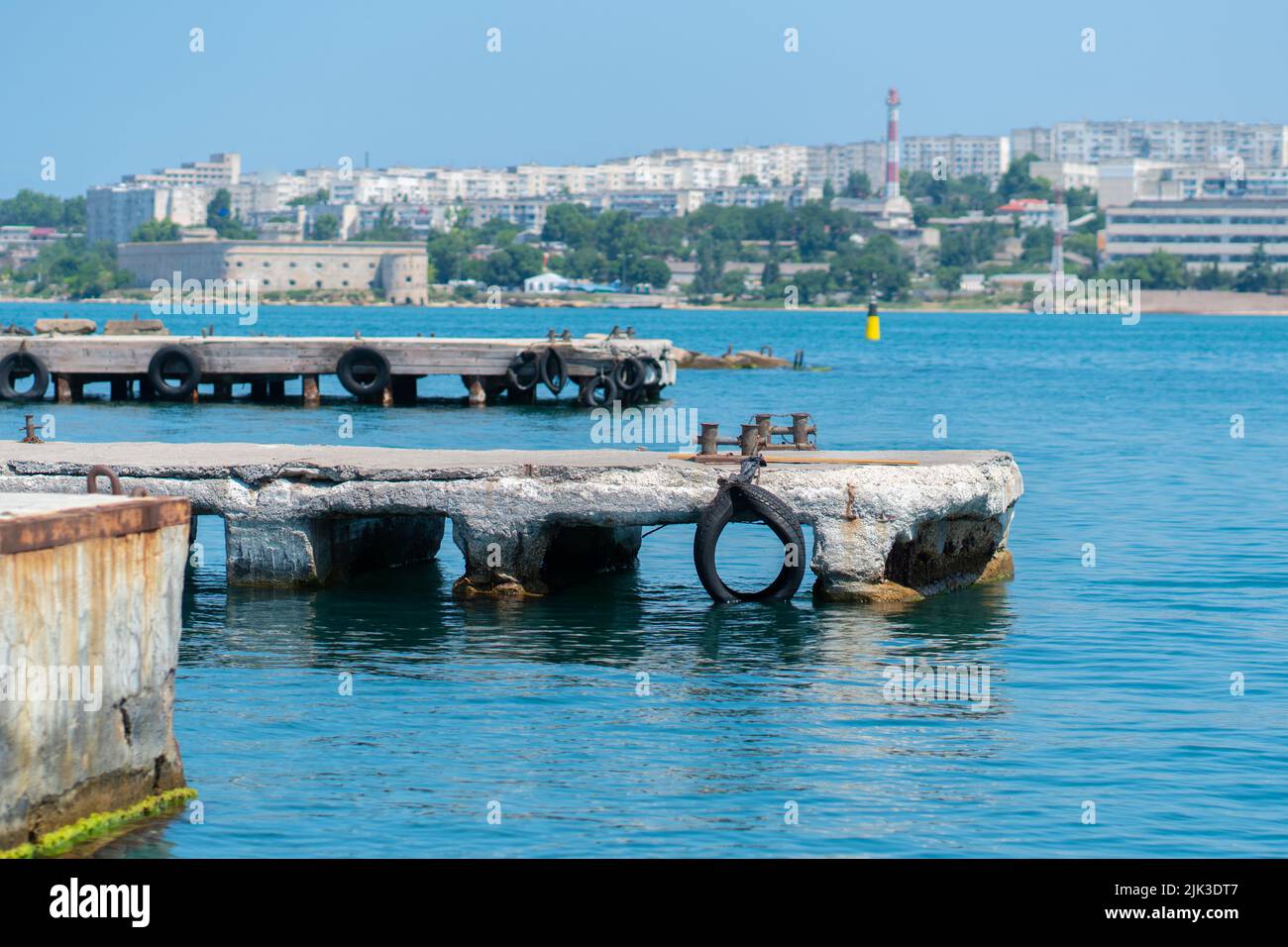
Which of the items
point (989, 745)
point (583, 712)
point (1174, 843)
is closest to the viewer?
point (1174, 843)

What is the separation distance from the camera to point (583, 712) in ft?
50.0

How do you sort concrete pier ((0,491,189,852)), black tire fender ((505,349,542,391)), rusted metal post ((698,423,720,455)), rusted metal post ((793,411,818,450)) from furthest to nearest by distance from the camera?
1. black tire fender ((505,349,542,391))
2. rusted metal post ((793,411,818,450))
3. rusted metal post ((698,423,720,455))
4. concrete pier ((0,491,189,852))

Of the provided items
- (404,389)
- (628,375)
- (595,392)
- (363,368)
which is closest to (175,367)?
(363,368)

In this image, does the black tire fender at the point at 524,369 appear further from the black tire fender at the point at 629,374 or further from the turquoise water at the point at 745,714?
the turquoise water at the point at 745,714

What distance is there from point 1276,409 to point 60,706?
58.5 m

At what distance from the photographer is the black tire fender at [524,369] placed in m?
53.7

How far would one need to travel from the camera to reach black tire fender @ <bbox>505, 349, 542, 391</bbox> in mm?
53719

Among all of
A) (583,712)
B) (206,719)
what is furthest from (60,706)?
(583,712)

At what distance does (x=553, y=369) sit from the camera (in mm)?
53281

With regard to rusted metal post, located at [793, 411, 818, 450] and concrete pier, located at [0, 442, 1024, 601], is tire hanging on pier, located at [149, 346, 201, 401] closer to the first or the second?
concrete pier, located at [0, 442, 1024, 601]

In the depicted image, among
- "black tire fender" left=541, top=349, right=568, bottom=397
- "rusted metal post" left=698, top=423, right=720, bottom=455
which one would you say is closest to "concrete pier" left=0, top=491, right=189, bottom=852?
"rusted metal post" left=698, top=423, right=720, bottom=455

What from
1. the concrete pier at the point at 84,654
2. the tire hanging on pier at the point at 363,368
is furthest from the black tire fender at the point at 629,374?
the concrete pier at the point at 84,654

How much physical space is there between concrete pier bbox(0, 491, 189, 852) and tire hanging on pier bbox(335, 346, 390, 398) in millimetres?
41806
